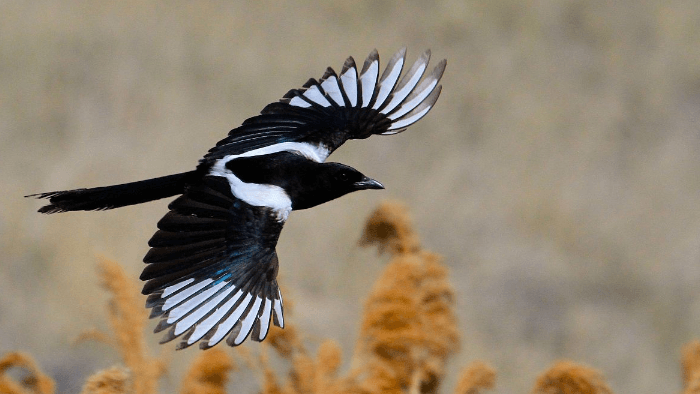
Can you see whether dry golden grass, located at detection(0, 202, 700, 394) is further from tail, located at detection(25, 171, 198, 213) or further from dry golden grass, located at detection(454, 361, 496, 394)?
tail, located at detection(25, 171, 198, 213)

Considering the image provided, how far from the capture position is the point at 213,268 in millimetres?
3020

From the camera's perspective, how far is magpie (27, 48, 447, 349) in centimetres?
292

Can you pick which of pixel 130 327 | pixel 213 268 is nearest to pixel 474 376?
pixel 213 268

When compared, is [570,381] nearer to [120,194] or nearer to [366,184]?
[366,184]

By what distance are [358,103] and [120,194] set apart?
2.98 ft

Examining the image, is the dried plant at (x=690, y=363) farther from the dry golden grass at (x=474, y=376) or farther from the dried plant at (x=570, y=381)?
the dry golden grass at (x=474, y=376)

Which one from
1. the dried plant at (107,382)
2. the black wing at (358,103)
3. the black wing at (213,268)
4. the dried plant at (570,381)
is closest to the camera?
the dried plant at (107,382)

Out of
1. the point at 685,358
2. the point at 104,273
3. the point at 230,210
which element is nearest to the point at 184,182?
the point at 230,210

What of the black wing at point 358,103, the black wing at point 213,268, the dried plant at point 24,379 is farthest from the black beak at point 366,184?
the dried plant at point 24,379

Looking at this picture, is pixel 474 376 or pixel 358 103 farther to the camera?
pixel 358 103

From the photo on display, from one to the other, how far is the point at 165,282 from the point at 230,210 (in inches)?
10.0

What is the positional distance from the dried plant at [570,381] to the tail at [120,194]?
3.94 feet

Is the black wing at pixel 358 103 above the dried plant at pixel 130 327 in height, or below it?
above

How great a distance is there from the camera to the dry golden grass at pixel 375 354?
11.0ft
